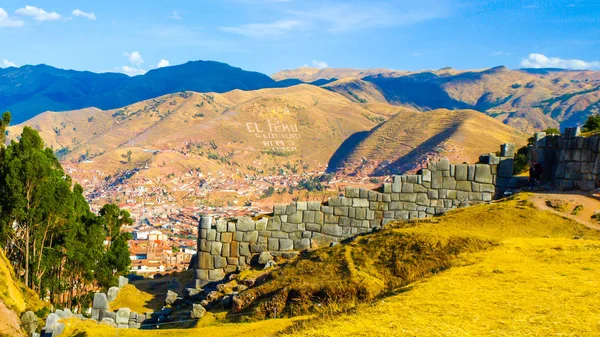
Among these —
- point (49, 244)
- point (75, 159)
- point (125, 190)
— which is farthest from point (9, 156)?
point (75, 159)

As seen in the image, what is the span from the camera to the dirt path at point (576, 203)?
41.1ft

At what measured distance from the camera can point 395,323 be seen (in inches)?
277

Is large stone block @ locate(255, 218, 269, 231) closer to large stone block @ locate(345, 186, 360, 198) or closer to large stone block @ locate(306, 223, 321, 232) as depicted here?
large stone block @ locate(306, 223, 321, 232)

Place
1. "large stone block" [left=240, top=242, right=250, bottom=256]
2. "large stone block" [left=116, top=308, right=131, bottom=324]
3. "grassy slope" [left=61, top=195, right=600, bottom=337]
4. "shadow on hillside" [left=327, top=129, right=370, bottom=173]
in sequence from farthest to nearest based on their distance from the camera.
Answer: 1. "shadow on hillside" [left=327, top=129, right=370, bottom=173]
2. "large stone block" [left=240, top=242, right=250, bottom=256]
3. "large stone block" [left=116, top=308, right=131, bottom=324]
4. "grassy slope" [left=61, top=195, right=600, bottom=337]

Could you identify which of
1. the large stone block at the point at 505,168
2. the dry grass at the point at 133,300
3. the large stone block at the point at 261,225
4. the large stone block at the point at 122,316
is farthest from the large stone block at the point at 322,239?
the large stone block at the point at 122,316

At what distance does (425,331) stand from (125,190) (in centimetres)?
14830

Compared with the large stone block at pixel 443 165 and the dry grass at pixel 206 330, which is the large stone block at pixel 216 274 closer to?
the dry grass at pixel 206 330

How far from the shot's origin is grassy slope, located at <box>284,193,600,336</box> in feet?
22.0

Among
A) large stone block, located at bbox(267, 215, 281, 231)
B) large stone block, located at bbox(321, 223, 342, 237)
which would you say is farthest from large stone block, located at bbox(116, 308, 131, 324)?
large stone block, located at bbox(321, 223, 342, 237)

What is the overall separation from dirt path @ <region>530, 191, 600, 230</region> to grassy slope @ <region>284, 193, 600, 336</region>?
922 mm

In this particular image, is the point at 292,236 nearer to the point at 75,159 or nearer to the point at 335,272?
the point at 335,272

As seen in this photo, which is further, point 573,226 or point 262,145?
point 262,145

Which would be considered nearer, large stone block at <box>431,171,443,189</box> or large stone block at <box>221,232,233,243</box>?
large stone block at <box>221,232,233,243</box>

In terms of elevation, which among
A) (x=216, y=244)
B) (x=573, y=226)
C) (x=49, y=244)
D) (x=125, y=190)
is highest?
(x=573, y=226)
